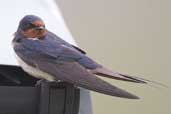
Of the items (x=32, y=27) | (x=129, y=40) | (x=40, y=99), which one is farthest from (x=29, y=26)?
(x=129, y=40)

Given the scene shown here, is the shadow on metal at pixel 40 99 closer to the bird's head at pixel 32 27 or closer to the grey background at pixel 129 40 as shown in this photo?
the bird's head at pixel 32 27

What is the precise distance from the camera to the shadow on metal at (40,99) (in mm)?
1007

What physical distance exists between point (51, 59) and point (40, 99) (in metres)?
0.08

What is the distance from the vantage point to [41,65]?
1.03 meters

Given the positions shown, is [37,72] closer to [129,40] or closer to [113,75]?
[113,75]

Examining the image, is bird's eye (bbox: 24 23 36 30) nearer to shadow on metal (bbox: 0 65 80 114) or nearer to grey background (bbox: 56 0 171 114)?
shadow on metal (bbox: 0 65 80 114)

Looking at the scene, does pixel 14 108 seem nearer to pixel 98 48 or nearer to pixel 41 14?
pixel 41 14

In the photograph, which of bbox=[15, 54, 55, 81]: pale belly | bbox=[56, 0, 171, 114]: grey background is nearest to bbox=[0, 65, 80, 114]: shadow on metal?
bbox=[15, 54, 55, 81]: pale belly

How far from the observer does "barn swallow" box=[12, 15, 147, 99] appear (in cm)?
98

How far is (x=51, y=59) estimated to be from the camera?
3.43 feet

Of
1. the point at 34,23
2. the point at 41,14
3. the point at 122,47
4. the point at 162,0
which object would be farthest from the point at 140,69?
the point at 34,23

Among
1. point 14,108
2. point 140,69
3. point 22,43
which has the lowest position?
point 140,69

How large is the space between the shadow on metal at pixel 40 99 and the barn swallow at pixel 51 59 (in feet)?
0.08

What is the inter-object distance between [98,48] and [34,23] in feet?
6.46
